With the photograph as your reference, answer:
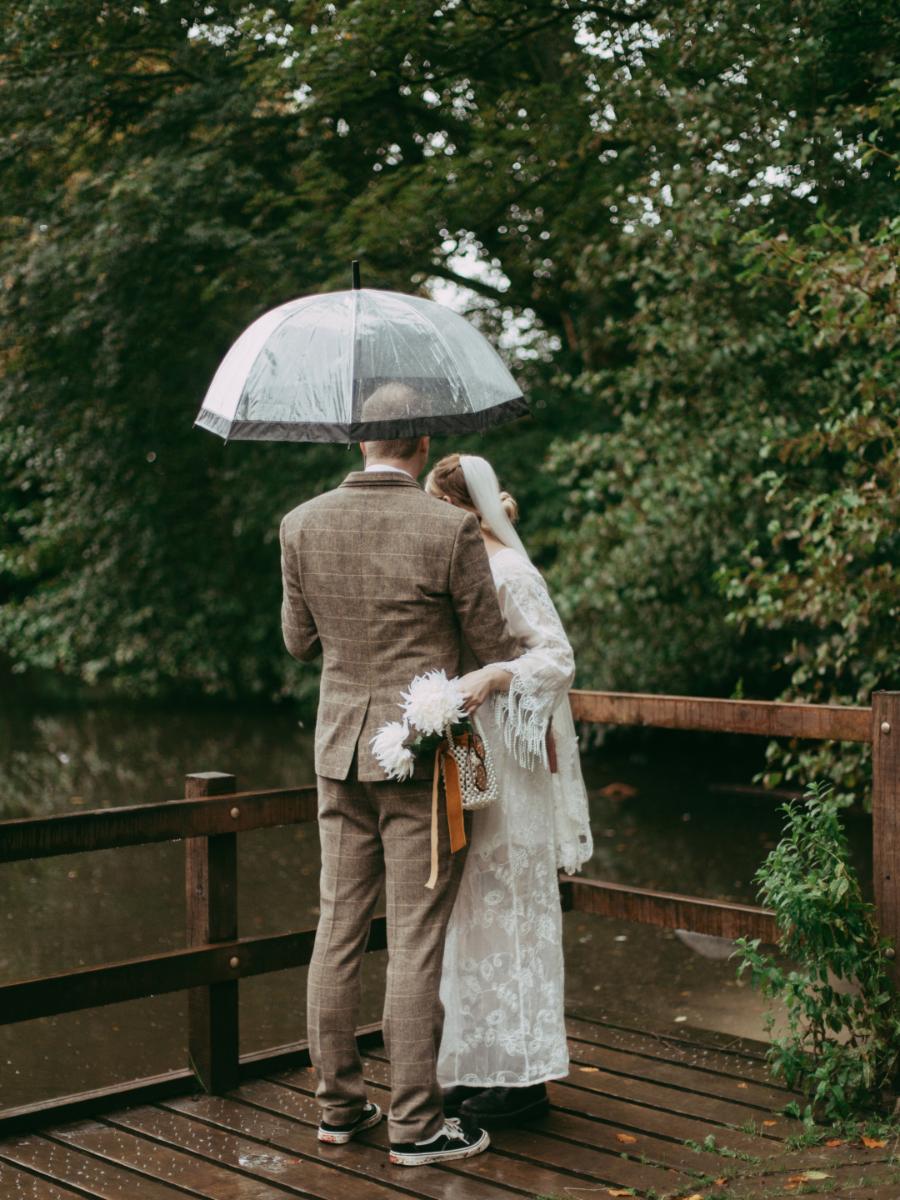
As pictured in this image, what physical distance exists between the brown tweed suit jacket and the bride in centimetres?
21

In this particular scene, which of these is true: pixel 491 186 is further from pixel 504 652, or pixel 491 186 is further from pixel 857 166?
pixel 504 652

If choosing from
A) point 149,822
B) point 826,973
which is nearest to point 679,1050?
point 826,973

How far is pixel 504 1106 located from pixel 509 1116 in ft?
0.09

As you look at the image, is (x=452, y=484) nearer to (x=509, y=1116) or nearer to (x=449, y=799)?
(x=449, y=799)

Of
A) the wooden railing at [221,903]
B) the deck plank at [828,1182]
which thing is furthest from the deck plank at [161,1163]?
the deck plank at [828,1182]

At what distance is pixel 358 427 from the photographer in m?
3.65

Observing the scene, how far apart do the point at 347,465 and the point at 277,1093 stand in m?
11.2

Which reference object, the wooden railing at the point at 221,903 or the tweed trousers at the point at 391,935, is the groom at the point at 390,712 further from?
the wooden railing at the point at 221,903

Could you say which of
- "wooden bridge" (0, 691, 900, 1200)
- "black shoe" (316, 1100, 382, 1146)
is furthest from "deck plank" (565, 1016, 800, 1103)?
"black shoe" (316, 1100, 382, 1146)

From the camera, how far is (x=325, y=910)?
12.4 feet

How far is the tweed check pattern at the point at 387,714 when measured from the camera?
3598 mm

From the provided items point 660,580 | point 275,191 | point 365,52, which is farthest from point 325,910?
point 275,191

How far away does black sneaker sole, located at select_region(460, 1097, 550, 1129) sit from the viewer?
155 inches

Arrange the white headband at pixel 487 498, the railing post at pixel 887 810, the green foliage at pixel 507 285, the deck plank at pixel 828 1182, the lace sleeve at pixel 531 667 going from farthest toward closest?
the green foliage at pixel 507 285 → the railing post at pixel 887 810 → the white headband at pixel 487 498 → the lace sleeve at pixel 531 667 → the deck plank at pixel 828 1182
